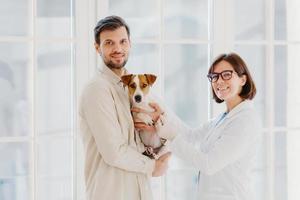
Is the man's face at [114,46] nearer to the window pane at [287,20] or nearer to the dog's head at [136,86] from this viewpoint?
the dog's head at [136,86]

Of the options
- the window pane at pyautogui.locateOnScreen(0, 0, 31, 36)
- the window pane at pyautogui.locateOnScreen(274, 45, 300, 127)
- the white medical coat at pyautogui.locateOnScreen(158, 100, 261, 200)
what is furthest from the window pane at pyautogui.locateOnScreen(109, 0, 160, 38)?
the white medical coat at pyautogui.locateOnScreen(158, 100, 261, 200)

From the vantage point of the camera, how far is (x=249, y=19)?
347 centimetres

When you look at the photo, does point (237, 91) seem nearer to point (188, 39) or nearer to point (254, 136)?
point (254, 136)

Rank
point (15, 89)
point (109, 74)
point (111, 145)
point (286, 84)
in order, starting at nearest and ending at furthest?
point (111, 145), point (109, 74), point (15, 89), point (286, 84)

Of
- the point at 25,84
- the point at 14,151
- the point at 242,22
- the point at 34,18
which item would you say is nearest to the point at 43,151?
the point at 14,151

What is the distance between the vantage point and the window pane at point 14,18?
3.14 metres

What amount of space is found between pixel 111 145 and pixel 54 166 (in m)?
0.98

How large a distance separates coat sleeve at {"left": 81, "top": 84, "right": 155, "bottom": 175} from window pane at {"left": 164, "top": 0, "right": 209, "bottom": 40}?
1094mm

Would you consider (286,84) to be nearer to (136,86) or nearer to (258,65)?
(258,65)

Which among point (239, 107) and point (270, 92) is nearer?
point (239, 107)

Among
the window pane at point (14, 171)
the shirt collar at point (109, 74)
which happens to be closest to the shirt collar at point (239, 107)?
the shirt collar at point (109, 74)

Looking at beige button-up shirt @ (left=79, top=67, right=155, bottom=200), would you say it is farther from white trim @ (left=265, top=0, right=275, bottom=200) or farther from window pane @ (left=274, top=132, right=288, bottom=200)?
window pane @ (left=274, top=132, right=288, bottom=200)

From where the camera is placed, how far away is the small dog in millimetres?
2449
